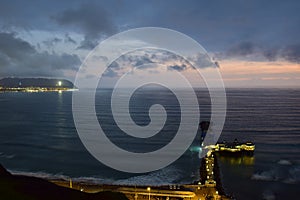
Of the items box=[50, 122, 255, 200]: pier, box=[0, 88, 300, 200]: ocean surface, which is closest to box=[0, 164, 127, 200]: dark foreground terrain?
box=[50, 122, 255, 200]: pier

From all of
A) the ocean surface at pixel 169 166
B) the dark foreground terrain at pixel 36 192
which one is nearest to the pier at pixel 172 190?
the ocean surface at pixel 169 166

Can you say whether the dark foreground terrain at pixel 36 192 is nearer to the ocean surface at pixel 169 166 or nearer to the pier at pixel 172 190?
the pier at pixel 172 190

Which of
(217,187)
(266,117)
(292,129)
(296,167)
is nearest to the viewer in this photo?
(217,187)

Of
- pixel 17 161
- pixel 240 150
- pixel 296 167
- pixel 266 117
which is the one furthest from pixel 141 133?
pixel 266 117

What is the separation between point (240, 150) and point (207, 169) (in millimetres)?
14731

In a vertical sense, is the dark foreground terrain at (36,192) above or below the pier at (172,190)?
above

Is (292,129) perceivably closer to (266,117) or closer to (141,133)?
(266,117)

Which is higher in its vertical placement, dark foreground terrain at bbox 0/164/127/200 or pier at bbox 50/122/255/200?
dark foreground terrain at bbox 0/164/127/200

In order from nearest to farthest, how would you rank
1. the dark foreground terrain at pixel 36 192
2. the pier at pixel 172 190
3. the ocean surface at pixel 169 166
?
Answer: the dark foreground terrain at pixel 36 192
the pier at pixel 172 190
the ocean surface at pixel 169 166

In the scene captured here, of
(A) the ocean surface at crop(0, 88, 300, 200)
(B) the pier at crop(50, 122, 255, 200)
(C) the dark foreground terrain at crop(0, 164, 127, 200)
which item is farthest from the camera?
(A) the ocean surface at crop(0, 88, 300, 200)

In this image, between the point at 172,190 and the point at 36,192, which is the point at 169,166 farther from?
the point at 36,192

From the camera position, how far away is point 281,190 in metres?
32.9

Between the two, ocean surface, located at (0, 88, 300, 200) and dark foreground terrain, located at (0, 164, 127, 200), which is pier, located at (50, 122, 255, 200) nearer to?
ocean surface, located at (0, 88, 300, 200)

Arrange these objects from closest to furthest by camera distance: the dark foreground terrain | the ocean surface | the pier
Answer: the dark foreground terrain, the pier, the ocean surface
